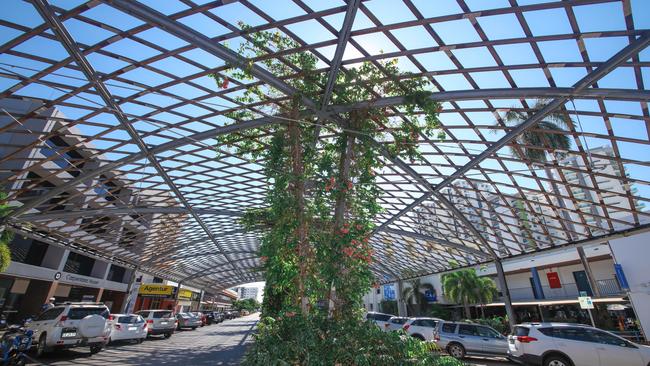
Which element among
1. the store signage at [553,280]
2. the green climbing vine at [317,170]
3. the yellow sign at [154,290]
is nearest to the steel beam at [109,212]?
the green climbing vine at [317,170]

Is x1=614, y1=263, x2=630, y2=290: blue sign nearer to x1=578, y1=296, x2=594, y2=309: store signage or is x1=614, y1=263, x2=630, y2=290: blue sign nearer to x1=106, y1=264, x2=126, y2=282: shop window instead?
x1=578, y1=296, x2=594, y2=309: store signage

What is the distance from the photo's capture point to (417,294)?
40875 millimetres

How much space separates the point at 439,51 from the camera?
340 inches

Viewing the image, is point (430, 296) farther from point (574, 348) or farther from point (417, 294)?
point (574, 348)

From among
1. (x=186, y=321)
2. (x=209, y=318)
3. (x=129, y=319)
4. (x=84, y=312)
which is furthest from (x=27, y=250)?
(x=209, y=318)

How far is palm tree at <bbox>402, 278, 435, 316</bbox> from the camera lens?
4072 cm

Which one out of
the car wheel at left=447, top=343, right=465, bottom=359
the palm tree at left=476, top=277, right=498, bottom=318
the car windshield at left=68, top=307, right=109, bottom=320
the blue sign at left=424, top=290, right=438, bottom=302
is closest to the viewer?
the car windshield at left=68, top=307, right=109, bottom=320

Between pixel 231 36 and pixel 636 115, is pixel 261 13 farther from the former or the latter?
pixel 636 115

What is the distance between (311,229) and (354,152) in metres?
3.19

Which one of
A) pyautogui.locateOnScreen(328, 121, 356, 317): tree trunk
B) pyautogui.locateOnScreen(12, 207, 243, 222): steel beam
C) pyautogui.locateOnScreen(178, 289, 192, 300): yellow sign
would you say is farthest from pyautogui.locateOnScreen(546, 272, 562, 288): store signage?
pyautogui.locateOnScreen(178, 289, 192, 300): yellow sign

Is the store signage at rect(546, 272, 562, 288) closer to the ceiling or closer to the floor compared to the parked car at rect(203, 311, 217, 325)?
closer to the ceiling

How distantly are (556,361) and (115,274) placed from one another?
43448mm

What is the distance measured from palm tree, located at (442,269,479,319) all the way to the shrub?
2939cm

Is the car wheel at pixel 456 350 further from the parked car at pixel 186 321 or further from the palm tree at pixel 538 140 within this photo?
the parked car at pixel 186 321
